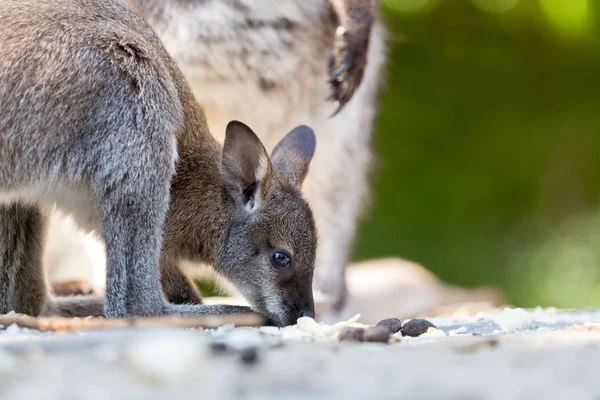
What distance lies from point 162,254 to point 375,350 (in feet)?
4.18

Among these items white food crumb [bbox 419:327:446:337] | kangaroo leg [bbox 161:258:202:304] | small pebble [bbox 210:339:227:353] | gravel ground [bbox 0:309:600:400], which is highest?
kangaroo leg [bbox 161:258:202:304]

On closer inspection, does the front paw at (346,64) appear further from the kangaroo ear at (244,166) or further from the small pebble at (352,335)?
the small pebble at (352,335)

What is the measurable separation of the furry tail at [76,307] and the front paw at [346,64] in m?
1.44

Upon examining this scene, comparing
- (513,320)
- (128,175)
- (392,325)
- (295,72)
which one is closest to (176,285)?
(128,175)

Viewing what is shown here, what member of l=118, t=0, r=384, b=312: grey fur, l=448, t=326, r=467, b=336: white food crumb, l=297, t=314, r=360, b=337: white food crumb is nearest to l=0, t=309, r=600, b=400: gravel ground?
l=297, t=314, r=360, b=337: white food crumb

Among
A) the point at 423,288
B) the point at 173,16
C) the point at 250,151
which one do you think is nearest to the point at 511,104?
the point at 423,288

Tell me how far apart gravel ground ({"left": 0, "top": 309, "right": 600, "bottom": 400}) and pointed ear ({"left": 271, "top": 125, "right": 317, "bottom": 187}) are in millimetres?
1281

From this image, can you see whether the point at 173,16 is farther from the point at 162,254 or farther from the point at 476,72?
the point at 476,72

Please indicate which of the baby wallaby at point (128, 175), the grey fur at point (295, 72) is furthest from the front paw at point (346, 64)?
the baby wallaby at point (128, 175)

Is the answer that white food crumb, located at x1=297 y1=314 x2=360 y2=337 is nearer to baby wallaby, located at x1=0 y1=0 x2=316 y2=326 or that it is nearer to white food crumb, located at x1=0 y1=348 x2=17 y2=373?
baby wallaby, located at x1=0 y1=0 x2=316 y2=326

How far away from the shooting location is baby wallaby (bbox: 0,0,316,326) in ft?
9.53

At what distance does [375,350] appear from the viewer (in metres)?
2.26

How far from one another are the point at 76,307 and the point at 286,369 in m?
1.84

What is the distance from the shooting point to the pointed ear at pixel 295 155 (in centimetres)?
358
